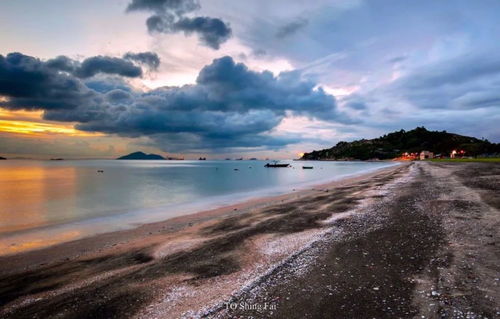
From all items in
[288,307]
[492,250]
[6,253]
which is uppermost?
[492,250]

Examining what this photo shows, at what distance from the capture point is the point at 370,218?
14578mm

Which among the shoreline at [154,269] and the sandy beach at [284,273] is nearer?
the sandy beach at [284,273]

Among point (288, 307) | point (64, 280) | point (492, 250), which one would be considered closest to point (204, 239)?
point (64, 280)

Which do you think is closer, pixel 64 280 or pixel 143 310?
pixel 143 310

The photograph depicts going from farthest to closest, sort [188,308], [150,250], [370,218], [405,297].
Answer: [370,218]
[150,250]
[188,308]
[405,297]

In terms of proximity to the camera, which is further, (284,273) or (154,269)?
(154,269)

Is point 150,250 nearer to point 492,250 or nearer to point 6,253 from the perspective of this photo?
point 6,253

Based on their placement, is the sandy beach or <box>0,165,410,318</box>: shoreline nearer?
the sandy beach

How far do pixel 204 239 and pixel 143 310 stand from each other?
6855mm

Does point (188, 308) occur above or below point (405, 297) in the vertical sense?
below

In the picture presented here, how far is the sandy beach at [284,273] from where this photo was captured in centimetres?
620

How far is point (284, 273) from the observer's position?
8102 mm

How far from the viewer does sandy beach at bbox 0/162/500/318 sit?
620cm

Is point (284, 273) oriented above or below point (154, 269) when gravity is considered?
above
